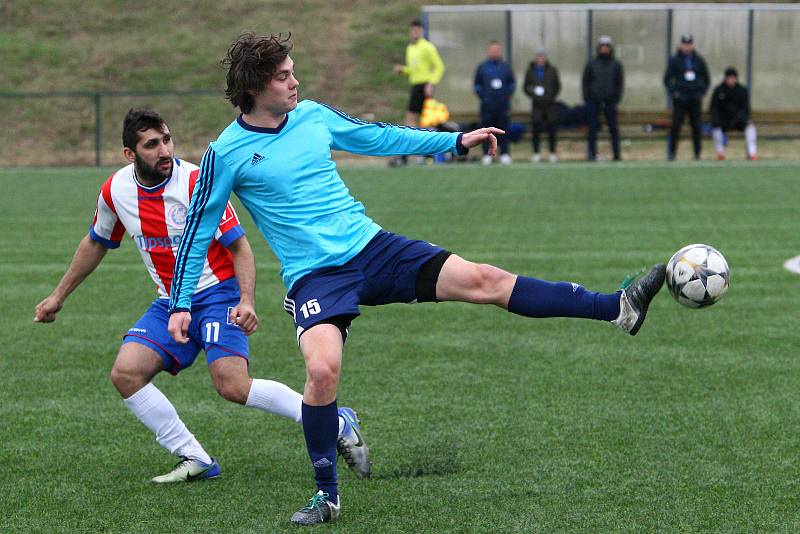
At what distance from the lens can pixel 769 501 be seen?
512 cm

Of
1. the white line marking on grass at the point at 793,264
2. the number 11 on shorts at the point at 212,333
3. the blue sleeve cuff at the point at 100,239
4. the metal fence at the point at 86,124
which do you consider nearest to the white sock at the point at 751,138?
the metal fence at the point at 86,124

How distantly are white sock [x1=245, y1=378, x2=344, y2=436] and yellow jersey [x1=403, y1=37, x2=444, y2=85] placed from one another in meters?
18.3

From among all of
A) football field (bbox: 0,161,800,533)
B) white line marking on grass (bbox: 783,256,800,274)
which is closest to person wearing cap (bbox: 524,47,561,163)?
football field (bbox: 0,161,800,533)

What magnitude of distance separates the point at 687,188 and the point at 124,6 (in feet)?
70.8

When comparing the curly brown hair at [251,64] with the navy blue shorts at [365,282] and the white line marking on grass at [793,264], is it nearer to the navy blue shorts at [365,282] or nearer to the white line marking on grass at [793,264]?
the navy blue shorts at [365,282]

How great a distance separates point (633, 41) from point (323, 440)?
24994 millimetres

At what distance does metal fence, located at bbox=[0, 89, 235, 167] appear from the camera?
28.3 metres

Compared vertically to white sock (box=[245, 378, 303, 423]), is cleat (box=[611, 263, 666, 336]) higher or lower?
higher

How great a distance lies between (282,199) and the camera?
521cm

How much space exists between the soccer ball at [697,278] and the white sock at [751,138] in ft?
68.4

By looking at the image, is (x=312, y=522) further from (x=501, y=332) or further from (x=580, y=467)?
(x=501, y=332)

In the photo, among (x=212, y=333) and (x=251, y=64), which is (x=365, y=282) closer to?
(x=212, y=333)

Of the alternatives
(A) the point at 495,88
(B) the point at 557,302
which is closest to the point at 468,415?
(B) the point at 557,302

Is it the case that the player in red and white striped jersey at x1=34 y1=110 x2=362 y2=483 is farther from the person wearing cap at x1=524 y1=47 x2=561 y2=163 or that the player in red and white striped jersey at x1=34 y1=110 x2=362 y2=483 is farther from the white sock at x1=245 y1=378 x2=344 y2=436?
the person wearing cap at x1=524 y1=47 x2=561 y2=163
